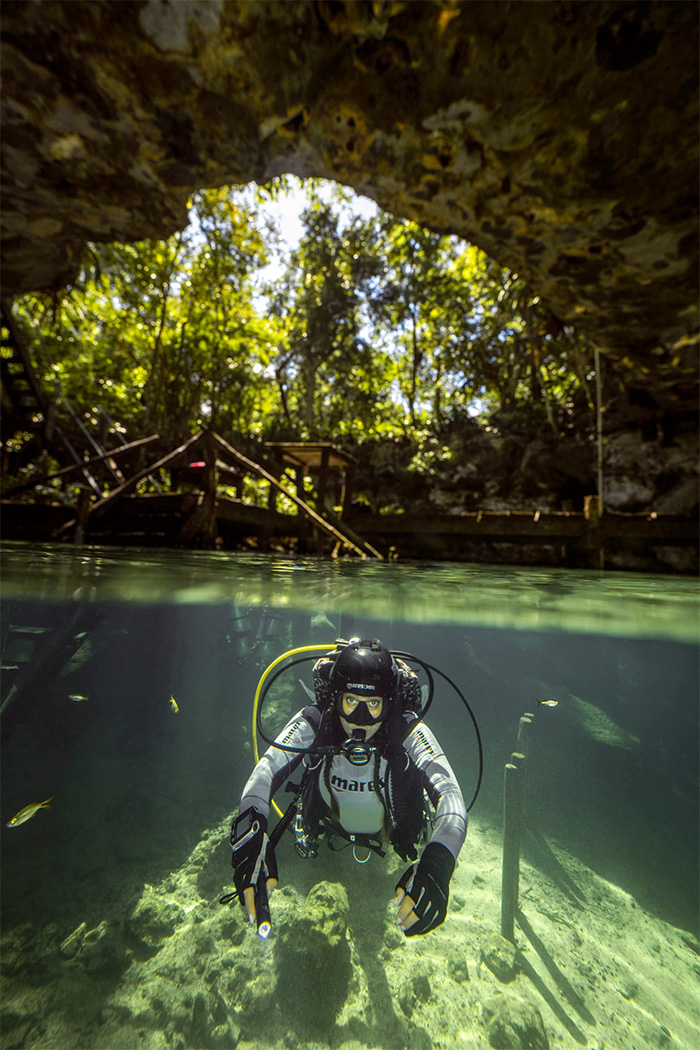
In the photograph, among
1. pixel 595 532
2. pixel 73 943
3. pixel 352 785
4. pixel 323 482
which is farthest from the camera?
pixel 323 482

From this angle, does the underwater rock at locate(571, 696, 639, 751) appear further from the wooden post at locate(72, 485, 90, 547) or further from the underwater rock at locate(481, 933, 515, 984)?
the wooden post at locate(72, 485, 90, 547)

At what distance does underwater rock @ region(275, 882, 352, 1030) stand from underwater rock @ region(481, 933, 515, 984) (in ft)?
5.94

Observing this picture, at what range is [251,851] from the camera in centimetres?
298

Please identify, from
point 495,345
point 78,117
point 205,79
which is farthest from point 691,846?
point 495,345

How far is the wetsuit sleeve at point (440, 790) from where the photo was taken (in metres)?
2.89

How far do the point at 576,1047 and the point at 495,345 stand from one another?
19218 mm

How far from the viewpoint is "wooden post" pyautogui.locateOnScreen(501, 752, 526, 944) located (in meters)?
5.64

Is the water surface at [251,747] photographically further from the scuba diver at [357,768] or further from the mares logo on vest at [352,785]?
the mares logo on vest at [352,785]

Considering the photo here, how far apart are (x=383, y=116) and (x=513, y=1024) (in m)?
9.92

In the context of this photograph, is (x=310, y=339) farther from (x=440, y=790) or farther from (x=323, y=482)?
(x=440, y=790)

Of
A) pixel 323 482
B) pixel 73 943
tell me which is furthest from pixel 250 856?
pixel 323 482

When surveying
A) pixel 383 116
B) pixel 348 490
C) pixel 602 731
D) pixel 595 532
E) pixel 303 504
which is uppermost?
pixel 383 116

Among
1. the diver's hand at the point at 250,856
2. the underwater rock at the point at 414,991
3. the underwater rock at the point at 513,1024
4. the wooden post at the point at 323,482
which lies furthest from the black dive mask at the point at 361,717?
the wooden post at the point at 323,482

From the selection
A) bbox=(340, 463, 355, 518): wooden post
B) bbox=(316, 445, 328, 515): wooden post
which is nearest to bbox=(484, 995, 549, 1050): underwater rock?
bbox=(316, 445, 328, 515): wooden post
